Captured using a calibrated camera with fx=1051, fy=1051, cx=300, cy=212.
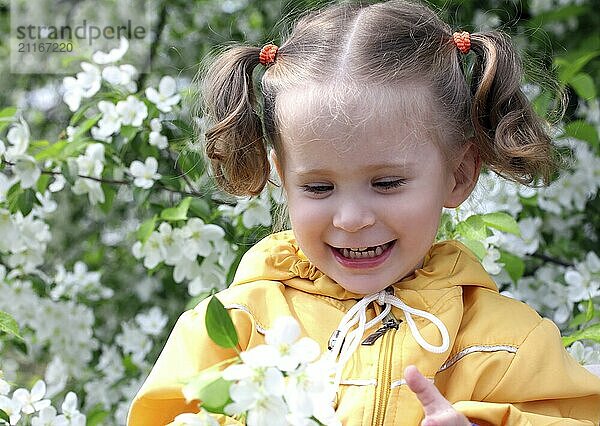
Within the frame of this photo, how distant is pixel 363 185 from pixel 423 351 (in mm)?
284

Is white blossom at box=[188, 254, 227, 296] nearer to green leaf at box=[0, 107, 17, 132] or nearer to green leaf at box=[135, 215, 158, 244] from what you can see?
green leaf at box=[135, 215, 158, 244]

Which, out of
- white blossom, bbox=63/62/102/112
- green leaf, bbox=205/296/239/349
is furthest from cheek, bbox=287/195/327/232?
white blossom, bbox=63/62/102/112

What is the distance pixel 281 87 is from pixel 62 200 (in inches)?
109

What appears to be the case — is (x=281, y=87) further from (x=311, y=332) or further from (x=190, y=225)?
(x=190, y=225)

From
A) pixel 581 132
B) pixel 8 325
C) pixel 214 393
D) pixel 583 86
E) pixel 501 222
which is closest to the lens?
pixel 214 393

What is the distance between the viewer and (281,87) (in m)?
1.80

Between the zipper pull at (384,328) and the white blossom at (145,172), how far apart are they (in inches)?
42.1

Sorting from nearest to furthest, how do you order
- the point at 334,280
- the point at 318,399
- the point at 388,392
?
the point at 318,399, the point at 388,392, the point at 334,280

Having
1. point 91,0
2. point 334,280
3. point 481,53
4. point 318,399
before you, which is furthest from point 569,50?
point 318,399

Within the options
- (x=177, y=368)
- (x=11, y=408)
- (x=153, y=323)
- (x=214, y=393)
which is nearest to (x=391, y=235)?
(x=177, y=368)

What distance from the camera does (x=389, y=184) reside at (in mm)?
1669

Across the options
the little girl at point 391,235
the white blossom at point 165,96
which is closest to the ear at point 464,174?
the little girl at point 391,235

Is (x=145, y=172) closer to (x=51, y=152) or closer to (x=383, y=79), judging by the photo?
(x=51, y=152)

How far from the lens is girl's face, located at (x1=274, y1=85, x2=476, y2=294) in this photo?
1648mm
